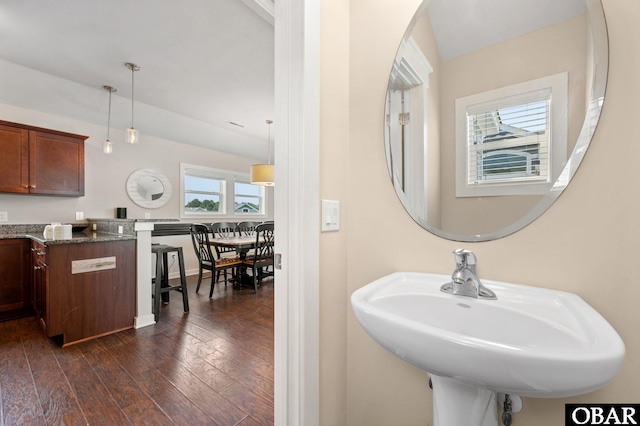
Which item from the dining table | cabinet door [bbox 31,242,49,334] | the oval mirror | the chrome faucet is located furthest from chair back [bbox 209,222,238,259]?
the chrome faucet

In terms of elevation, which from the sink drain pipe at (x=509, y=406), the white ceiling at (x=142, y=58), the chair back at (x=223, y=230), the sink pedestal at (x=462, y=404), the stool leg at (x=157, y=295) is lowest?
the stool leg at (x=157, y=295)

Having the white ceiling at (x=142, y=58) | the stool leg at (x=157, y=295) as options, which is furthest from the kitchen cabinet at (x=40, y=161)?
the stool leg at (x=157, y=295)

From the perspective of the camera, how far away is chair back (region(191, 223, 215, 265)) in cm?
353

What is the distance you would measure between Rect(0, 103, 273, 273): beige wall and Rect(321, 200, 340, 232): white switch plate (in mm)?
4276

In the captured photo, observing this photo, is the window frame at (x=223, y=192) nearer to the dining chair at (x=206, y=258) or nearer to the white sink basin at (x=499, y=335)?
the dining chair at (x=206, y=258)

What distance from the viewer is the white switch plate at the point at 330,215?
1016 mm

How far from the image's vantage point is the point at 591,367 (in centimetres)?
44

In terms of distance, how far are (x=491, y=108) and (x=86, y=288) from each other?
314 cm

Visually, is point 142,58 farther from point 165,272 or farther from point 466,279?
point 466,279

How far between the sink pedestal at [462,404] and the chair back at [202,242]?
331 cm

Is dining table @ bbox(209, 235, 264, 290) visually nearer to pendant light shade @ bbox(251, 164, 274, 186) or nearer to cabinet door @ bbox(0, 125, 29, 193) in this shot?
pendant light shade @ bbox(251, 164, 274, 186)

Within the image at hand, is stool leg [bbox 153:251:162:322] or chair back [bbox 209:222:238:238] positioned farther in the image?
chair back [bbox 209:222:238:238]

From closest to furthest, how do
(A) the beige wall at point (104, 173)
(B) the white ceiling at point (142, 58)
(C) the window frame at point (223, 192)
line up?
1. (B) the white ceiling at point (142, 58)
2. (A) the beige wall at point (104, 173)
3. (C) the window frame at point (223, 192)

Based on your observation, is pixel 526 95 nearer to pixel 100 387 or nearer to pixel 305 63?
pixel 305 63
